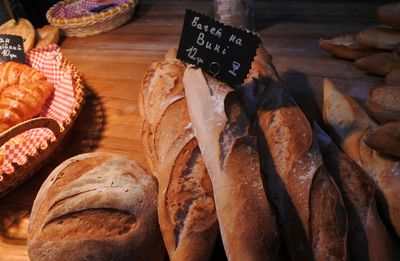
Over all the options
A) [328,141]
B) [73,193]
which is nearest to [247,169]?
[328,141]

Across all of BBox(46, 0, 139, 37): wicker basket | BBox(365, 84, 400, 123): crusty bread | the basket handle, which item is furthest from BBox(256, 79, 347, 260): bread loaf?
BBox(46, 0, 139, 37): wicker basket

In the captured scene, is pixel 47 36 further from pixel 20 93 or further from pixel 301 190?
pixel 301 190

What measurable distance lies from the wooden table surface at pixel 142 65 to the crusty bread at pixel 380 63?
0.07m

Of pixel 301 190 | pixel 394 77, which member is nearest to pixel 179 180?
pixel 301 190

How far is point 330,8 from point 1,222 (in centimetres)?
226

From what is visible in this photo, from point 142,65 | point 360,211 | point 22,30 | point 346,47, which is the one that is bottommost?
point 360,211

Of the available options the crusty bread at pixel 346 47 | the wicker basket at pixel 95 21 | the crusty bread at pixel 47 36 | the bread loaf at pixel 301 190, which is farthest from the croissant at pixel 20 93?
the crusty bread at pixel 346 47

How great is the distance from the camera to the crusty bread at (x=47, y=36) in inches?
92.4

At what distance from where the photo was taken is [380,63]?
4.99 ft

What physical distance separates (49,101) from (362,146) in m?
1.59

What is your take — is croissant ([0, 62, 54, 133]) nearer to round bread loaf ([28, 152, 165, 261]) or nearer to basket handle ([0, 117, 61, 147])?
basket handle ([0, 117, 61, 147])

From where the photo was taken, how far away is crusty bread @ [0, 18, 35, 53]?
224 centimetres

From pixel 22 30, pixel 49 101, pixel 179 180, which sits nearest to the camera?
pixel 179 180

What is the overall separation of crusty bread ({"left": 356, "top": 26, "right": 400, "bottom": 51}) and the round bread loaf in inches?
47.7
